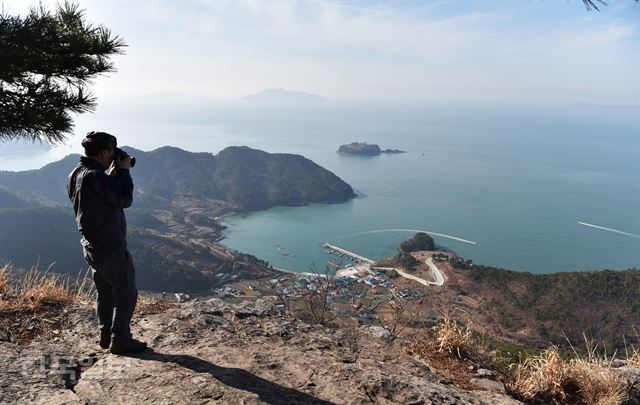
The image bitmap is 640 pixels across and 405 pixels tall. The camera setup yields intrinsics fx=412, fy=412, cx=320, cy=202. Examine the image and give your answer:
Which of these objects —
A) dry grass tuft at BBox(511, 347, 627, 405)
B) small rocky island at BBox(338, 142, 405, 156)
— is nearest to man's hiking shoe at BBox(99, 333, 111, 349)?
dry grass tuft at BBox(511, 347, 627, 405)

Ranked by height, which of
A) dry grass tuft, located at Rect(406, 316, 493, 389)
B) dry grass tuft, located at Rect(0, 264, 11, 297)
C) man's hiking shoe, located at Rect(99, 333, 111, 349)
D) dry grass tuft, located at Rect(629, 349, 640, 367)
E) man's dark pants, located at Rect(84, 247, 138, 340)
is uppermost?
man's dark pants, located at Rect(84, 247, 138, 340)

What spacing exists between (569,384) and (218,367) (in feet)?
8.32

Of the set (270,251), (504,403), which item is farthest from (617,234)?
(504,403)

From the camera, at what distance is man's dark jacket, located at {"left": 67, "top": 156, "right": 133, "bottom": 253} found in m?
2.59

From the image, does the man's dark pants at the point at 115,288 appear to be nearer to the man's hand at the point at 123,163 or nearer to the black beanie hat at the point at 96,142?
the man's hand at the point at 123,163

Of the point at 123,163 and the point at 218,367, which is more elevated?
the point at 123,163

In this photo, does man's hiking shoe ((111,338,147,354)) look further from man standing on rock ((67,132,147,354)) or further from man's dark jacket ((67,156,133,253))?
man's dark jacket ((67,156,133,253))

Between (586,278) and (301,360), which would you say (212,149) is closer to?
(586,278)

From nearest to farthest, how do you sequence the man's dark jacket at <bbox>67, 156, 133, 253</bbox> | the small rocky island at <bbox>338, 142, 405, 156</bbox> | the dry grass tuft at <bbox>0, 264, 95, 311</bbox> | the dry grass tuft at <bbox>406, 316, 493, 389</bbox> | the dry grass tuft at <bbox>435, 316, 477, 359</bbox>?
the man's dark jacket at <bbox>67, 156, 133, 253</bbox> < the dry grass tuft at <bbox>406, 316, 493, 389</bbox> < the dry grass tuft at <bbox>435, 316, 477, 359</bbox> < the dry grass tuft at <bbox>0, 264, 95, 311</bbox> < the small rocky island at <bbox>338, 142, 405, 156</bbox>

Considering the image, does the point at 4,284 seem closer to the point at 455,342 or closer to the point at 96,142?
the point at 96,142

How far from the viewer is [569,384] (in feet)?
9.92

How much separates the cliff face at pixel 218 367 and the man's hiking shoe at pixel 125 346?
5 cm

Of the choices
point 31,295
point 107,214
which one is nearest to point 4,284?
point 31,295

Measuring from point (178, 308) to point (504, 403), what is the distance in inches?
118
